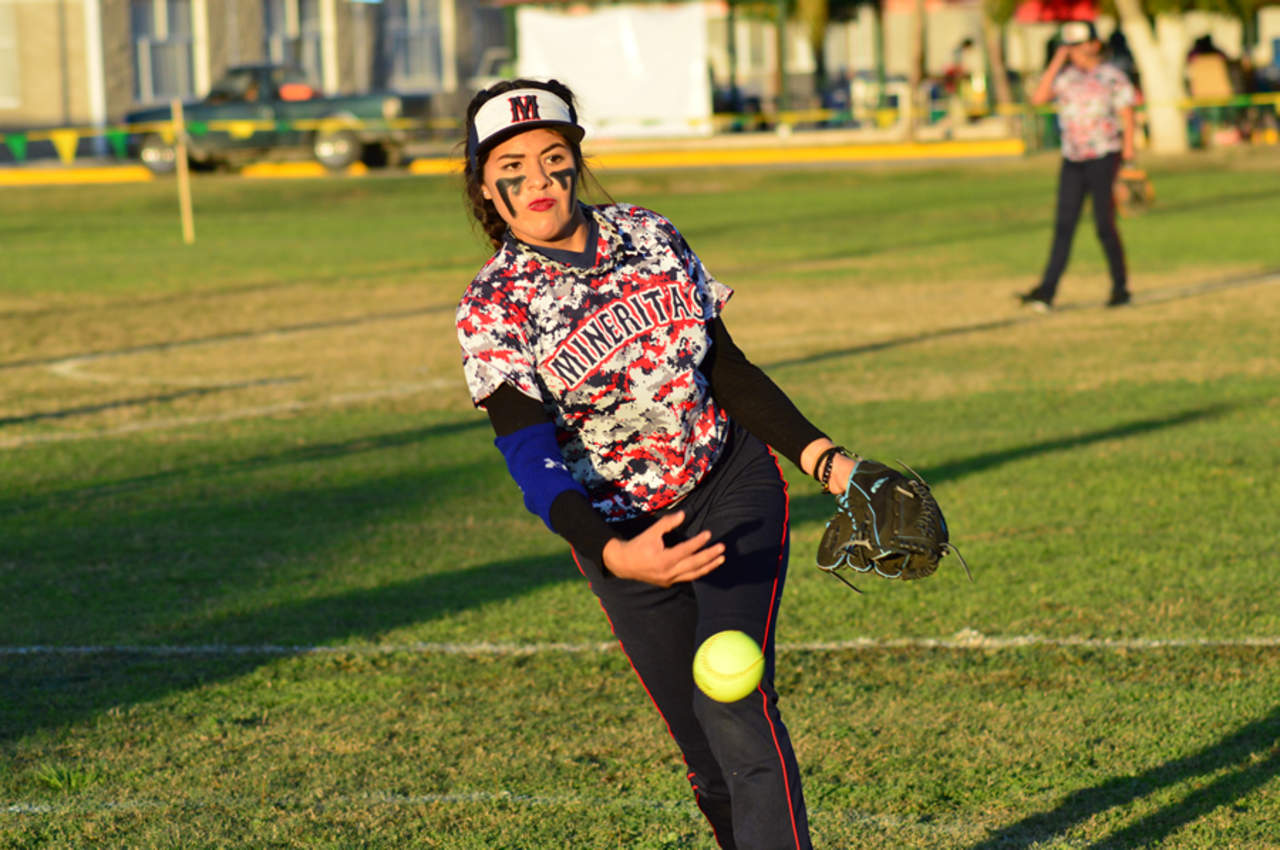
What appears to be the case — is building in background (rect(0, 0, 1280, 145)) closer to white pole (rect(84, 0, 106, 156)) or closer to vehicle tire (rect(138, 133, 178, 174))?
white pole (rect(84, 0, 106, 156))

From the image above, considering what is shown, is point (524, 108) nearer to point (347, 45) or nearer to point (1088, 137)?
point (1088, 137)

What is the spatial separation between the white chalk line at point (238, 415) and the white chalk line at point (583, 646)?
490 cm

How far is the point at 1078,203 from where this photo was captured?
15.9 m

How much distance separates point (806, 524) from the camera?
28.2 ft

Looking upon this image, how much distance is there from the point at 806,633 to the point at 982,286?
40.7 ft

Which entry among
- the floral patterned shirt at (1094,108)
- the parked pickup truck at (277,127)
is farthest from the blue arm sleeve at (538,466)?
the parked pickup truck at (277,127)

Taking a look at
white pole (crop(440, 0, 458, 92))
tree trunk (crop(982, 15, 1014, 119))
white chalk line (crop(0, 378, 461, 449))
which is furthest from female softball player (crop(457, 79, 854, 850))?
white pole (crop(440, 0, 458, 92))

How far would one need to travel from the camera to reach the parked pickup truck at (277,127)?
4416 centimetres

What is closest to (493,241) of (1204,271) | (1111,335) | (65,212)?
(1111,335)

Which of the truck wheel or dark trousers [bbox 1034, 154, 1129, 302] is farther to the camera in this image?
the truck wheel

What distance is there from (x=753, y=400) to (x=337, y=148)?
41.3m

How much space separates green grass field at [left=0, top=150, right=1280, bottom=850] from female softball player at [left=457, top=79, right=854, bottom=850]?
997 millimetres

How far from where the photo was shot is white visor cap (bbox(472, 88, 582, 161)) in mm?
3992

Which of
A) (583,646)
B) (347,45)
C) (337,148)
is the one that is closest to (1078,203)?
(583,646)
